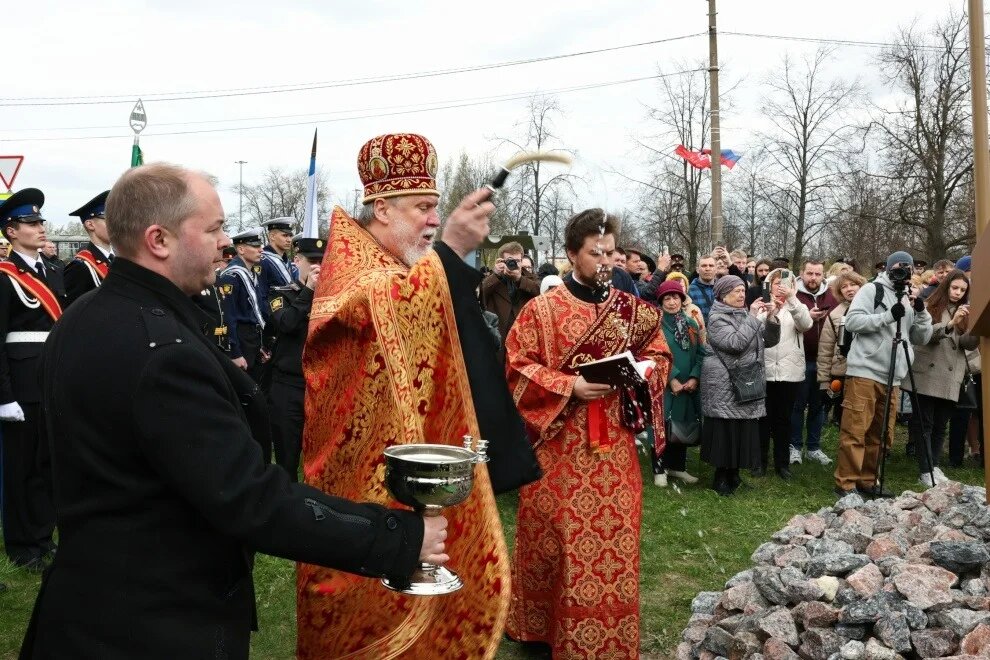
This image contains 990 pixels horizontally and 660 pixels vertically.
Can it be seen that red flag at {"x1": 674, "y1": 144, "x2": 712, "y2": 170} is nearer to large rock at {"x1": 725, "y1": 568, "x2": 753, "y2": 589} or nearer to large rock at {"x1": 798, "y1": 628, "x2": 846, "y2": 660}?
large rock at {"x1": 725, "y1": 568, "x2": 753, "y2": 589}

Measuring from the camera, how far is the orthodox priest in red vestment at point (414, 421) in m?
2.84

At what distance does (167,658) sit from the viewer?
76.4 inches

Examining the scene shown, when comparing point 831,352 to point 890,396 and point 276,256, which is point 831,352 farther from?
point 276,256

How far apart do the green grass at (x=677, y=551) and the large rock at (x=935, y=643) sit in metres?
1.37

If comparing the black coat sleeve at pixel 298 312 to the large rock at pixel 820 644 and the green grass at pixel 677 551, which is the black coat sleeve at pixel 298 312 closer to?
the green grass at pixel 677 551

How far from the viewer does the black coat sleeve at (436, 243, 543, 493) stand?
2.94 metres

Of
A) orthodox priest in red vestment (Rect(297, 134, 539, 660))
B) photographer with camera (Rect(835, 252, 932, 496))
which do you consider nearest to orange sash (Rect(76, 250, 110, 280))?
orthodox priest in red vestment (Rect(297, 134, 539, 660))

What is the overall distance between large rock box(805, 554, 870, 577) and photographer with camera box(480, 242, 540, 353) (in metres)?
4.69

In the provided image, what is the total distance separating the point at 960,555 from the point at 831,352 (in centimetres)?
507

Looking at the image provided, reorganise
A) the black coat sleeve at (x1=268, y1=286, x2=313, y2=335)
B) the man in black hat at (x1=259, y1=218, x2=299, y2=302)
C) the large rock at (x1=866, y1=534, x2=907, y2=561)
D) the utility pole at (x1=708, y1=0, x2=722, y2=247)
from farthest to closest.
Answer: the utility pole at (x1=708, y1=0, x2=722, y2=247)
the man in black hat at (x1=259, y1=218, x2=299, y2=302)
the black coat sleeve at (x1=268, y1=286, x2=313, y2=335)
the large rock at (x1=866, y1=534, x2=907, y2=561)

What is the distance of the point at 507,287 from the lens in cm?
908

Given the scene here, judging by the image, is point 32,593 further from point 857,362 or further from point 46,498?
point 857,362

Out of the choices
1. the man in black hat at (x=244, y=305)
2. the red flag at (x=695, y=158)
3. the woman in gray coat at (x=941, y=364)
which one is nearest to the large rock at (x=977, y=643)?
the woman in gray coat at (x=941, y=364)

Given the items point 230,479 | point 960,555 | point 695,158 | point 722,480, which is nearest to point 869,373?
point 722,480
